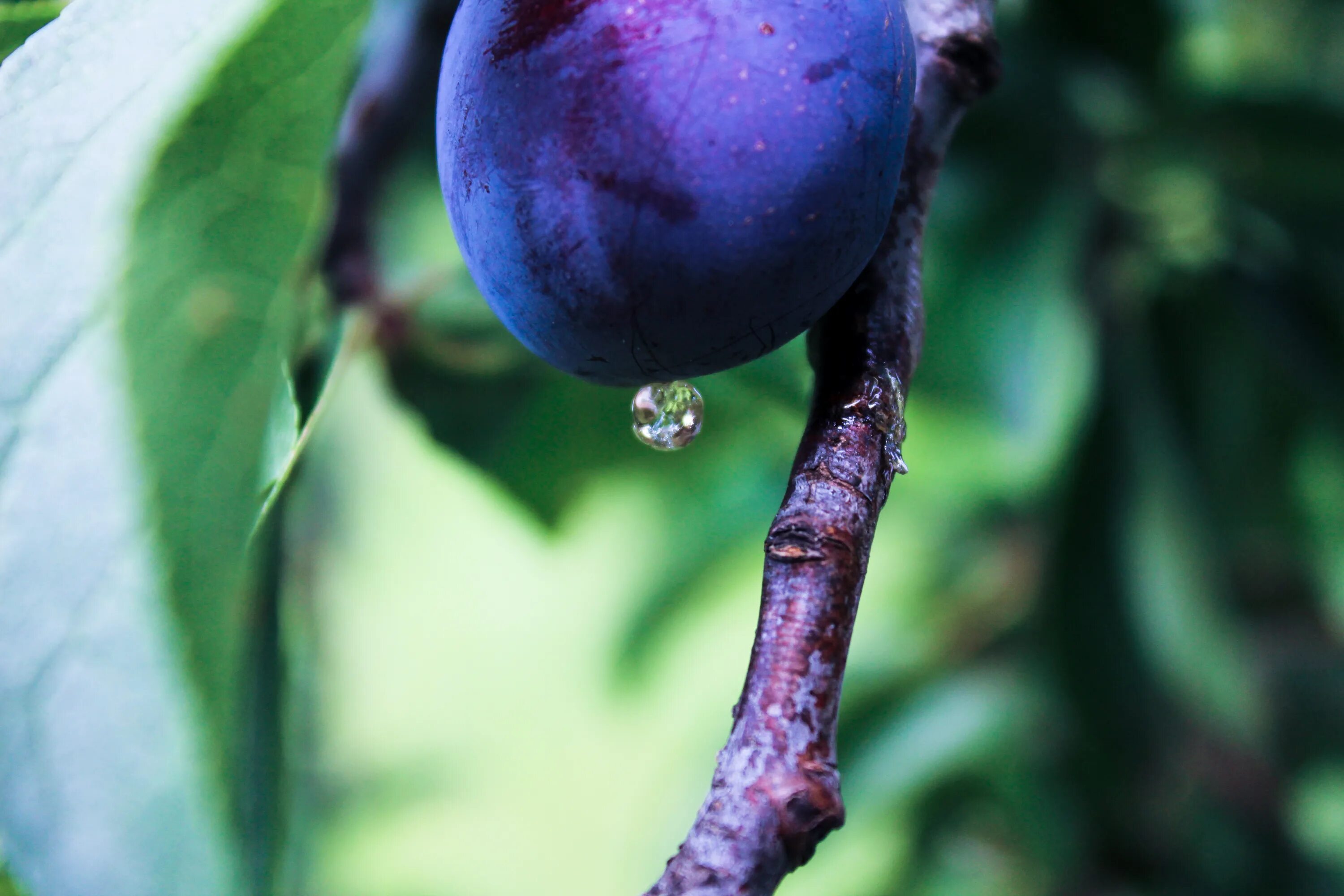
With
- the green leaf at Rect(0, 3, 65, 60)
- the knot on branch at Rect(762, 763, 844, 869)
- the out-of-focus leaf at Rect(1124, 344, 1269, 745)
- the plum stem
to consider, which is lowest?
the out-of-focus leaf at Rect(1124, 344, 1269, 745)

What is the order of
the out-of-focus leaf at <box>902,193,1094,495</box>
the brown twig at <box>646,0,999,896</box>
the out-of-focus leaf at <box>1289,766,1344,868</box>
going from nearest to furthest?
the brown twig at <box>646,0,999,896</box> → the out-of-focus leaf at <box>902,193,1094,495</box> → the out-of-focus leaf at <box>1289,766,1344,868</box>

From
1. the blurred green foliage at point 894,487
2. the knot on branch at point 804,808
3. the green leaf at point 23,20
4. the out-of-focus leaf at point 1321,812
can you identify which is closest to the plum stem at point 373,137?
the blurred green foliage at point 894,487

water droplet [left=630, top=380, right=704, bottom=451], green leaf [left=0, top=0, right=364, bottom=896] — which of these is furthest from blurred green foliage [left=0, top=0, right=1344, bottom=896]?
water droplet [left=630, top=380, right=704, bottom=451]

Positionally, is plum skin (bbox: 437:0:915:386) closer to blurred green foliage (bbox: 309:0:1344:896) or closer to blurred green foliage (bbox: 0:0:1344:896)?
blurred green foliage (bbox: 0:0:1344:896)

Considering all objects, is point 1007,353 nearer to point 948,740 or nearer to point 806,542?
A: point 948,740

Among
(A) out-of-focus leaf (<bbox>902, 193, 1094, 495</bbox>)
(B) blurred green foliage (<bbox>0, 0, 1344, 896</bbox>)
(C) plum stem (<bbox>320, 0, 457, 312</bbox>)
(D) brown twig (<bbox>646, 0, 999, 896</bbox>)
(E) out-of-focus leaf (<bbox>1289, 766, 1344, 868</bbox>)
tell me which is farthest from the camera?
(E) out-of-focus leaf (<bbox>1289, 766, 1344, 868</bbox>)

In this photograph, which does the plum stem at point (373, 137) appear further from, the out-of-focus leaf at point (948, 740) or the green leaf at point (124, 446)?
the out-of-focus leaf at point (948, 740)
